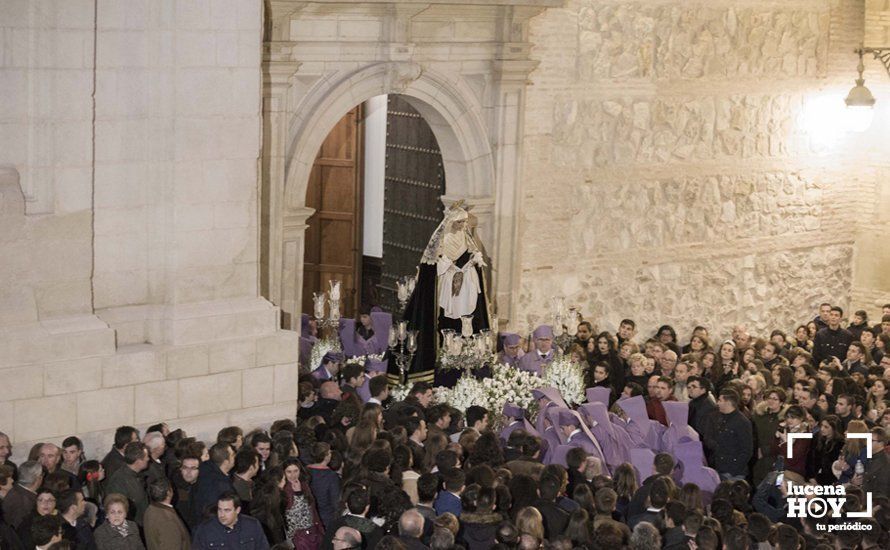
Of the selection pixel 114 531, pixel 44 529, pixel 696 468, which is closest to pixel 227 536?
pixel 114 531

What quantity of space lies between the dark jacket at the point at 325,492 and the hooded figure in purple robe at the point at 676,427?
3.19 m

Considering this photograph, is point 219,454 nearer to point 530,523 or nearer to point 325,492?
point 325,492

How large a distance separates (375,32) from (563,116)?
8.84 ft

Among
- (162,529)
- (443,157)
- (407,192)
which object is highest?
(443,157)

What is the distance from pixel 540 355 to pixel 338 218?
4.80m

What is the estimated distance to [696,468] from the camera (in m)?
12.6

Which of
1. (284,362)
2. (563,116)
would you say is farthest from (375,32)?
(284,362)

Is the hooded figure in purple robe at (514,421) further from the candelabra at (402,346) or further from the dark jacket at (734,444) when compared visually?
the dark jacket at (734,444)

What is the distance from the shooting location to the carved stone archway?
1502 centimetres

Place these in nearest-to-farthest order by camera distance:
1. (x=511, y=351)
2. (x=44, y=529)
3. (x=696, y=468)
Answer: (x=44, y=529) < (x=696, y=468) < (x=511, y=351)

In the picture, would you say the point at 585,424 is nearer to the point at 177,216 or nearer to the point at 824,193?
the point at 177,216

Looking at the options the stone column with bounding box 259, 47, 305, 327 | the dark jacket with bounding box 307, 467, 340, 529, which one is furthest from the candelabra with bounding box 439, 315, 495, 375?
the dark jacket with bounding box 307, 467, 340, 529

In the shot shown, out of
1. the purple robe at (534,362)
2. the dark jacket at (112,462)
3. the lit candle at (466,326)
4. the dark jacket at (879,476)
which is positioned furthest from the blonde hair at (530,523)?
the purple robe at (534,362)

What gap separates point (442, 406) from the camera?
41.3ft
